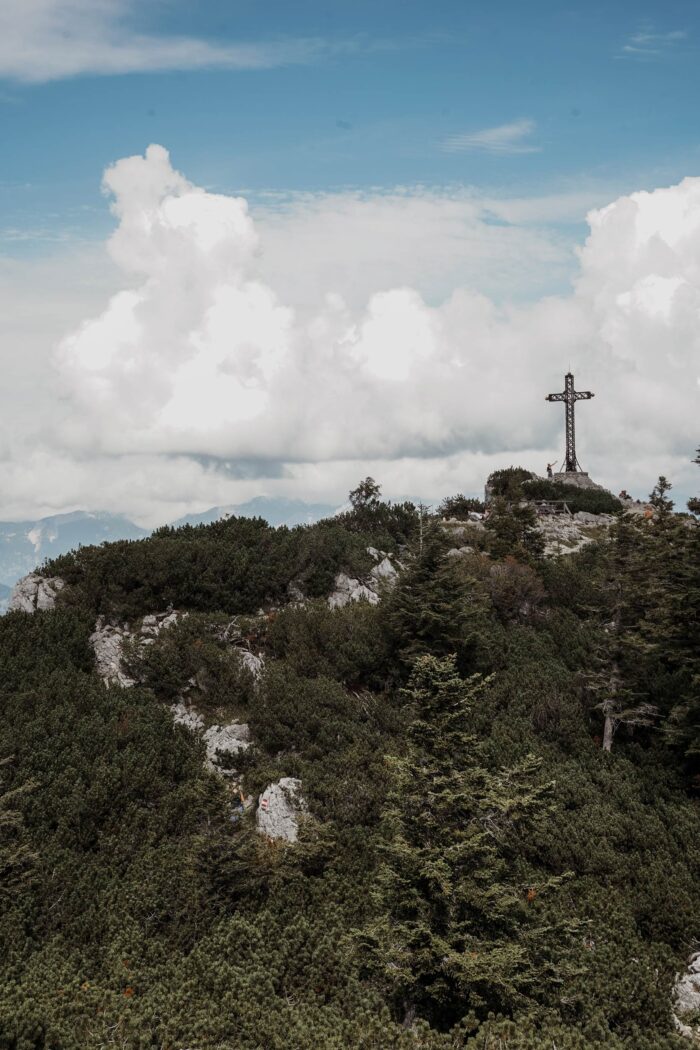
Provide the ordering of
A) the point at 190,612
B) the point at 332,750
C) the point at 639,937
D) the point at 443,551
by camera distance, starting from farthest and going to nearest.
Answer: the point at 190,612 → the point at 443,551 → the point at 332,750 → the point at 639,937

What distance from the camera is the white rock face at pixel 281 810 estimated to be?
1400 cm

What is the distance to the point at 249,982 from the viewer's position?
9.87 metres

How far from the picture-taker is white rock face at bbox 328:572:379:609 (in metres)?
24.7

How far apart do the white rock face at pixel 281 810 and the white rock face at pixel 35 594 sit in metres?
11.5

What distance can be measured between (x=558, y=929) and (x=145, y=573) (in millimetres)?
17193

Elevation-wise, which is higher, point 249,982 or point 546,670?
point 546,670

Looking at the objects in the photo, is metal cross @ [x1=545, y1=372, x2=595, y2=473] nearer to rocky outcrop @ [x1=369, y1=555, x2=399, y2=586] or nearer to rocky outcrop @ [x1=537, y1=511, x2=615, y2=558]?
rocky outcrop @ [x1=537, y1=511, x2=615, y2=558]

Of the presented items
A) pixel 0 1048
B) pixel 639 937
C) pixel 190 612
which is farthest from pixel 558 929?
pixel 190 612

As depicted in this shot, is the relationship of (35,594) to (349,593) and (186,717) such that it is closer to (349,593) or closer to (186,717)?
(186,717)

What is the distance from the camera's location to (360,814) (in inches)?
560

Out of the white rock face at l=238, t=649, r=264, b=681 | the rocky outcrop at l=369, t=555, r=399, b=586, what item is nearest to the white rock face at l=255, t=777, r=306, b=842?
the white rock face at l=238, t=649, r=264, b=681

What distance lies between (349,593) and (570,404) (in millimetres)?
39384

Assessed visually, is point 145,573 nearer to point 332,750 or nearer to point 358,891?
point 332,750

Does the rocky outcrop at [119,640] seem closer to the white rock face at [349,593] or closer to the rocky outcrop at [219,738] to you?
the rocky outcrop at [219,738]
